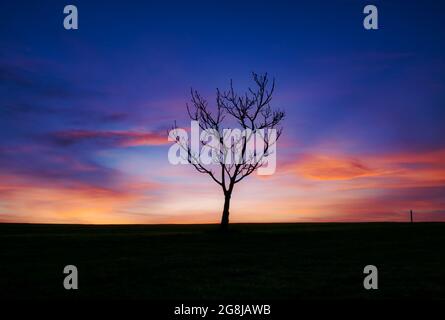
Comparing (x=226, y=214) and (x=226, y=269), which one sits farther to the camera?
(x=226, y=214)

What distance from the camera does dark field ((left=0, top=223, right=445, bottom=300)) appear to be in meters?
14.9

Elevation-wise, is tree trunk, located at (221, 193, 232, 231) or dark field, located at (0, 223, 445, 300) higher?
tree trunk, located at (221, 193, 232, 231)

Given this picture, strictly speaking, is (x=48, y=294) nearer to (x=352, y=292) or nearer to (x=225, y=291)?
(x=225, y=291)

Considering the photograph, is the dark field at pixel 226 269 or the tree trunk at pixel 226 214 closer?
the dark field at pixel 226 269

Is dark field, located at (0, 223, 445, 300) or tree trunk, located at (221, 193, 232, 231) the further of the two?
tree trunk, located at (221, 193, 232, 231)

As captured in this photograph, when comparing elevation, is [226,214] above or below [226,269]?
above

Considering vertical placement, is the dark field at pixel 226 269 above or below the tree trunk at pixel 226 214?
below

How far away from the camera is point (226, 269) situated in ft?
64.7

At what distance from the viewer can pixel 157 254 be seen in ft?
83.9

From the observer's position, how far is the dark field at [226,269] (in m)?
14.9
